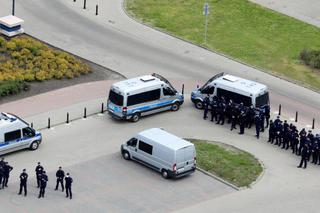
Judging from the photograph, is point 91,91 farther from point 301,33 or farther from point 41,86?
point 301,33

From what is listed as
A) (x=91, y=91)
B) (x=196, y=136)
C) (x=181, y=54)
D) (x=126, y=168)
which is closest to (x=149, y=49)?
(x=181, y=54)

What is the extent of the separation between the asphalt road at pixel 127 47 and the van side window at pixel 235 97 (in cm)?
404

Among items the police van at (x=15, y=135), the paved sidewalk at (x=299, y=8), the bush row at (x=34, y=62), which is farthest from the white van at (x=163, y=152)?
the paved sidewalk at (x=299, y=8)

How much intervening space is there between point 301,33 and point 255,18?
4291mm

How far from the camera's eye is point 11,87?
61562mm

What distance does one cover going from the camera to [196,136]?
58.2 m

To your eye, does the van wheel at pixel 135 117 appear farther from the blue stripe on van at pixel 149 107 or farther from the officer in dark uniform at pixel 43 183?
the officer in dark uniform at pixel 43 183

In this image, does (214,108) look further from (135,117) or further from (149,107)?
(135,117)

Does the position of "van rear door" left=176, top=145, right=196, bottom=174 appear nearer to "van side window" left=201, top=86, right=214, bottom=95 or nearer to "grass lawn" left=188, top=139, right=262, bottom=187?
"grass lawn" left=188, top=139, right=262, bottom=187

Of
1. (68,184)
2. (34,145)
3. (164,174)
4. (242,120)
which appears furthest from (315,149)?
(34,145)

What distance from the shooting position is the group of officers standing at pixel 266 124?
55094mm

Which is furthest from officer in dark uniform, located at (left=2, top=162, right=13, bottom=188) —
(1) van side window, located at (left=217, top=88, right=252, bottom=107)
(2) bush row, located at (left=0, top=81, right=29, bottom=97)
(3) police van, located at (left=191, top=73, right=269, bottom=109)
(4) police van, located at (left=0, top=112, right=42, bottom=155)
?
(1) van side window, located at (left=217, top=88, right=252, bottom=107)

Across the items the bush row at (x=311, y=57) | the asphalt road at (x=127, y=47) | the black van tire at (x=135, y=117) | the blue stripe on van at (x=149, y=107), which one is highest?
the bush row at (x=311, y=57)

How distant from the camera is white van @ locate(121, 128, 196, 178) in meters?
52.2
